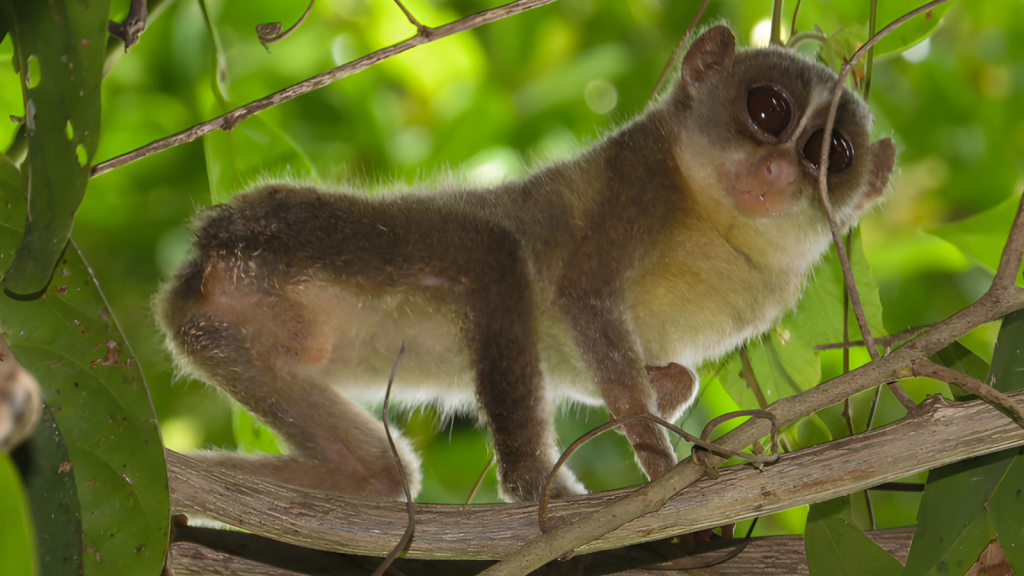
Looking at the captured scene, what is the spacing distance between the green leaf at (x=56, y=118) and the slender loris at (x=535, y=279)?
1.89 feet

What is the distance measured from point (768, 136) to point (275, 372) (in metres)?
1.41

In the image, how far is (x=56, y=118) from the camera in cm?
132

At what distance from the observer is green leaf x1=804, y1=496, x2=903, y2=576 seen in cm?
158

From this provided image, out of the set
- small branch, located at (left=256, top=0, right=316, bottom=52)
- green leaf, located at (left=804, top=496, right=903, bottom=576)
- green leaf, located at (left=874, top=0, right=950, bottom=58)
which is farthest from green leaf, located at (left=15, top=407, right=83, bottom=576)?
green leaf, located at (left=874, top=0, right=950, bottom=58)

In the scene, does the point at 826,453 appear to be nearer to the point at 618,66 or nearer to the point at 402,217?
the point at 402,217

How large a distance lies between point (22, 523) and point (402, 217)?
1.36 m

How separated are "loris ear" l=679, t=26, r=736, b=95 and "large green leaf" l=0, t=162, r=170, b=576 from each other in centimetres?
178

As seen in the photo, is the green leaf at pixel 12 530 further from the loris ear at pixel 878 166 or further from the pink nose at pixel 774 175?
the loris ear at pixel 878 166

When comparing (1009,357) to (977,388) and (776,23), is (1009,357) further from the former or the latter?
(776,23)

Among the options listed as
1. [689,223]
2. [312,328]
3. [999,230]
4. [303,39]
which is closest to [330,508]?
[312,328]

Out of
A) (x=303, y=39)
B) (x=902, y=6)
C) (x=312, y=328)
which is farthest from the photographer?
(x=303, y=39)

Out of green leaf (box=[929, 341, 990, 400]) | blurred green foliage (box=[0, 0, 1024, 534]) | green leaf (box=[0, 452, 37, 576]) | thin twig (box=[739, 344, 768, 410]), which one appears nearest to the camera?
green leaf (box=[0, 452, 37, 576])

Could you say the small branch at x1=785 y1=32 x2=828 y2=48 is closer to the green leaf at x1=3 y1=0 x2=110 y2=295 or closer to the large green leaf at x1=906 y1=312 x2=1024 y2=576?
the large green leaf at x1=906 y1=312 x2=1024 y2=576

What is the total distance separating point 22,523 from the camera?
68 centimetres
